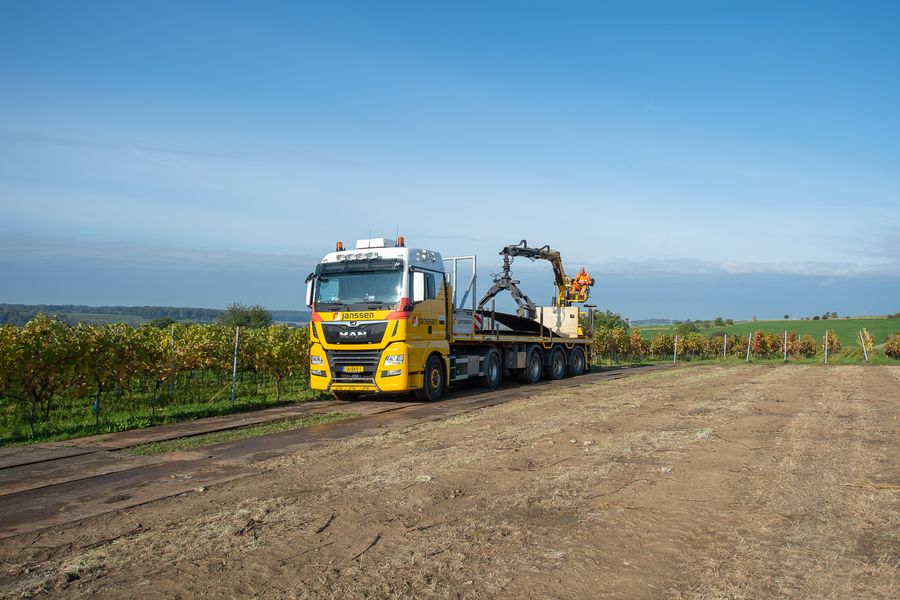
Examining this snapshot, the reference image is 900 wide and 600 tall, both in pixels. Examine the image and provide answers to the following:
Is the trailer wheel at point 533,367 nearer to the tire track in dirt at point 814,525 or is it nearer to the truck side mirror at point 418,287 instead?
the truck side mirror at point 418,287

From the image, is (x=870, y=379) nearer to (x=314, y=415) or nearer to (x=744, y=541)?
(x=314, y=415)

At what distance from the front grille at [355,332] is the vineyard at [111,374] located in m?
2.03

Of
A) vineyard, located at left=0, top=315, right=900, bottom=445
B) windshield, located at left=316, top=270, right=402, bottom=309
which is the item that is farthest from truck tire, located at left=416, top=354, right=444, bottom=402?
vineyard, located at left=0, top=315, right=900, bottom=445

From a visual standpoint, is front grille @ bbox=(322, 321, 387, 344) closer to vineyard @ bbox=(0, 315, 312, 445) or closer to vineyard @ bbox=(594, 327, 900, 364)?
vineyard @ bbox=(0, 315, 312, 445)

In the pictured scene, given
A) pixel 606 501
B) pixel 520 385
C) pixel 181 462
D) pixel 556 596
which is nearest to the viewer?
pixel 556 596

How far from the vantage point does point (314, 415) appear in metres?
12.5

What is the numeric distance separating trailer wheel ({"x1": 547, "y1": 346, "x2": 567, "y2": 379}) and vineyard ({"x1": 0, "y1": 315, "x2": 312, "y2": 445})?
8120 millimetres

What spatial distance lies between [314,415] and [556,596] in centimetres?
915

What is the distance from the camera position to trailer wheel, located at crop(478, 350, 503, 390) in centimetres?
1802

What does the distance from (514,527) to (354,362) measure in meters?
9.15

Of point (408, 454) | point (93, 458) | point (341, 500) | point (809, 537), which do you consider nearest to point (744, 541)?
point (809, 537)

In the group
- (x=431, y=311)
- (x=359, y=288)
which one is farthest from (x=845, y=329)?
Result: (x=359, y=288)

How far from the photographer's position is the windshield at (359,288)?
13914 millimetres

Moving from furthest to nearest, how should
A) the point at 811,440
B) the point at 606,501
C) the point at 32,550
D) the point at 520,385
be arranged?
1. the point at 520,385
2. the point at 811,440
3. the point at 606,501
4. the point at 32,550
